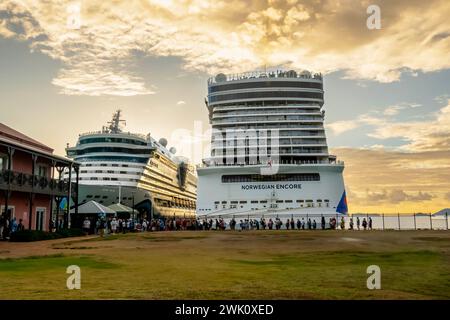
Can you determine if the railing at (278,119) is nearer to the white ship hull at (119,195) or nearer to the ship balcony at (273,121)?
the ship balcony at (273,121)

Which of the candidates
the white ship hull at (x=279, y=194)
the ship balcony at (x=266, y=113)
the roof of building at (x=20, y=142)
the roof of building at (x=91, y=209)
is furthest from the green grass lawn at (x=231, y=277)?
the ship balcony at (x=266, y=113)

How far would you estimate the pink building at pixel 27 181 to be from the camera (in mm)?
27766

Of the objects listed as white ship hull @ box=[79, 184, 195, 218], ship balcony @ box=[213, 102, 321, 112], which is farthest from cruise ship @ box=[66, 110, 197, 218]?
ship balcony @ box=[213, 102, 321, 112]

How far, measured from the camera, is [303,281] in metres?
10.0

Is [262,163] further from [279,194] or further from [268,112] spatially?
[268,112]

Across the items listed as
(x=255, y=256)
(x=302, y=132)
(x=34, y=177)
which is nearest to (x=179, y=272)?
(x=255, y=256)

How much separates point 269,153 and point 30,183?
1171 inches

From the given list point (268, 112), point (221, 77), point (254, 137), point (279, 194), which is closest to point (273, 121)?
point (268, 112)

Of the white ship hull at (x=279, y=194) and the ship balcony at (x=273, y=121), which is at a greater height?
the ship balcony at (x=273, y=121)

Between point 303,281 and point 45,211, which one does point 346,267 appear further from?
point 45,211

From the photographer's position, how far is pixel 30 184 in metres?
30.5

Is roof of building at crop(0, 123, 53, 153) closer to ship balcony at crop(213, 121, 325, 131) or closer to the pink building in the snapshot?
the pink building

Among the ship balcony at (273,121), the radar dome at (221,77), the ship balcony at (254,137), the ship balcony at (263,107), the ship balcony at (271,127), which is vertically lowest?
the ship balcony at (254,137)

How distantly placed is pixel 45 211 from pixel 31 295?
30.5 metres
